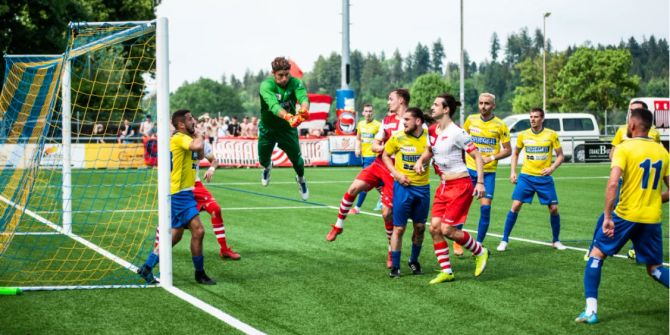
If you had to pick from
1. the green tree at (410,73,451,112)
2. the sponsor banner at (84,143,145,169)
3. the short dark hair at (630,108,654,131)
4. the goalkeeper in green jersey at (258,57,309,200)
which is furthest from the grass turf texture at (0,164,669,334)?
the green tree at (410,73,451,112)

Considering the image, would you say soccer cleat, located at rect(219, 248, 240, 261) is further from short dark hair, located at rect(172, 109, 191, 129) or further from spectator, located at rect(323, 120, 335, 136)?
spectator, located at rect(323, 120, 335, 136)

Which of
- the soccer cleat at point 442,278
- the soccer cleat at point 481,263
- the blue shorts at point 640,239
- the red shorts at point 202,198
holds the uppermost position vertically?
the red shorts at point 202,198

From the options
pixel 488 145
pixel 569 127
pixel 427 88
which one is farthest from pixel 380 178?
pixel 427 88

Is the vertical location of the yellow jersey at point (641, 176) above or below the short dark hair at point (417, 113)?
below

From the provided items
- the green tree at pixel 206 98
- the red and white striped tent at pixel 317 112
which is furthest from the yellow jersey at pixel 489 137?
the green tree at pixel 206 98

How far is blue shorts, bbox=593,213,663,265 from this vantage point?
6.56 metres

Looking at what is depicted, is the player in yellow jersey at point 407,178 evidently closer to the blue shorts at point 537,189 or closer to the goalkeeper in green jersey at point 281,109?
the goalkeeper in green jersey at point 281,109

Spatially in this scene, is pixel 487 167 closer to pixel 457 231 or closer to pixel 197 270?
pixel 457 231

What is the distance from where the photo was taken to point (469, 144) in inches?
336

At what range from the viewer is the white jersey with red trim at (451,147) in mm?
8523

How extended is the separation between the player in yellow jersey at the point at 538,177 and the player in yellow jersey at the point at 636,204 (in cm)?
425

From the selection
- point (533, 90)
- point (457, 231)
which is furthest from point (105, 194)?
point (533, 90)

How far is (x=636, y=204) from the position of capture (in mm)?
6520

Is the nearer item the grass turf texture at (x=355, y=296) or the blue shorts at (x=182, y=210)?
the grass turf texture at (x=355, y=296)
